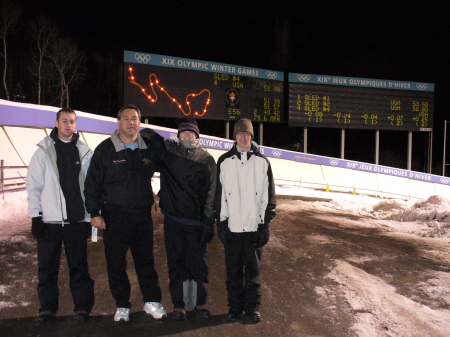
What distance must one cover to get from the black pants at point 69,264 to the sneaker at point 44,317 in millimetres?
29

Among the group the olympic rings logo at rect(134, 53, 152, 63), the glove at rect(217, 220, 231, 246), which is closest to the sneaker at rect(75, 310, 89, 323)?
the glove at rect(217, 220, 231, 246)

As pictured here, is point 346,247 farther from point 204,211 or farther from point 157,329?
point 157,329

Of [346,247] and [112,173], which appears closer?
[112,173]

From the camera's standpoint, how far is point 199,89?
1931 centimetres

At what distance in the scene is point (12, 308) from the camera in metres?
3.78

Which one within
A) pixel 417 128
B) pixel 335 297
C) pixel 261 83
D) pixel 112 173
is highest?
pixel 261 83

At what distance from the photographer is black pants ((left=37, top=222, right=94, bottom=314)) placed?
140 inches

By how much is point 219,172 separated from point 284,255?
272 centimetres

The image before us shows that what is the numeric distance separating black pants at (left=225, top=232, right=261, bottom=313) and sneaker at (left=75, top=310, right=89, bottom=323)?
1372mm

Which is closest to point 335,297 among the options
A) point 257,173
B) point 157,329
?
point 257,173

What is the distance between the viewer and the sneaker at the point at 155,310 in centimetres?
366

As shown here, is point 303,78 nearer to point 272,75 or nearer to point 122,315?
point 272,75

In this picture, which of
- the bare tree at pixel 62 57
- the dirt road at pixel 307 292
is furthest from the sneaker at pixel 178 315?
the bare tree at pixel 62 57

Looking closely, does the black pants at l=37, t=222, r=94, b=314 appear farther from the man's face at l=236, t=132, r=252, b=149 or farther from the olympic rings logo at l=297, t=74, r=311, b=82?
the olympic rings logo at l=297, t=74, r=311, b=82
